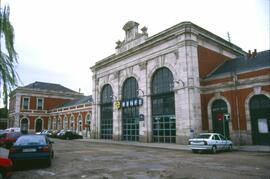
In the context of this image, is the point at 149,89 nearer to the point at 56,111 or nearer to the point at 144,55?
the point at 144,55

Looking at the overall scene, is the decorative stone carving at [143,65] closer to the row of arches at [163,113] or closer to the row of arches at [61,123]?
the row of arches at [163,113]

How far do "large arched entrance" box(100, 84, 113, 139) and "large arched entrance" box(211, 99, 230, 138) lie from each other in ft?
52.6

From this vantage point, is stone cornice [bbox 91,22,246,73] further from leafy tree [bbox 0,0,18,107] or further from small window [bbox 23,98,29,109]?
small window [bbox 23,98,29,109]

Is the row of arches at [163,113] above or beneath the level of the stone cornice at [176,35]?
beneath

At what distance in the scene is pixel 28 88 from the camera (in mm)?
57188

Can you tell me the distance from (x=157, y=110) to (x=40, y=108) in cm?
4275

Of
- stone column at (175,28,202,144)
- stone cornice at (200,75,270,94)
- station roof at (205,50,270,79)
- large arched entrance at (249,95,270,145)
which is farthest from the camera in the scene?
stone column at (175,28,202,144)

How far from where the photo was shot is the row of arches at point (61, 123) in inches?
1756

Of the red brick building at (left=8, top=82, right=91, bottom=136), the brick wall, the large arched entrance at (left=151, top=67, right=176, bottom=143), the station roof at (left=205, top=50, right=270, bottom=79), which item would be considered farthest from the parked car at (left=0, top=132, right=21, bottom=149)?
the red brick building at (left=8, top=82, right=91, bottom=136)

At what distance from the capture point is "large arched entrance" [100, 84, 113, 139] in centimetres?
3347

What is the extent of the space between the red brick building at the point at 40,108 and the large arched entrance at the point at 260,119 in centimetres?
3796

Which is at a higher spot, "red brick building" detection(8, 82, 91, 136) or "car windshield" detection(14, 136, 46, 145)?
"red brick building" detection(8, 82, 91, 136)

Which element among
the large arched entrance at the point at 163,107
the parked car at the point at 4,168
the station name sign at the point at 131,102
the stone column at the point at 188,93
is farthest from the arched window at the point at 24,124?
the parked car at the point at 4,168

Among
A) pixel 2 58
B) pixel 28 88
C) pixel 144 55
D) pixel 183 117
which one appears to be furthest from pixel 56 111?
pixel 2 58
